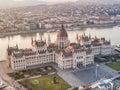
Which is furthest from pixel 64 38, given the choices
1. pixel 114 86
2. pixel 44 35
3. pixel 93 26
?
pixel 93 26

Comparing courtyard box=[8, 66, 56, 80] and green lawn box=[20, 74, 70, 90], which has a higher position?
courtyard box=[8, 66, 56, 80]

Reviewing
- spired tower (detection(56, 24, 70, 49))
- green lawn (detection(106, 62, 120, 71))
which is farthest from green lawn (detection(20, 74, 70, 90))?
green lawn (detection(106, 62, 120, 71))

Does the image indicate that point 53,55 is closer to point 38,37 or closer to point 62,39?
point 62,39

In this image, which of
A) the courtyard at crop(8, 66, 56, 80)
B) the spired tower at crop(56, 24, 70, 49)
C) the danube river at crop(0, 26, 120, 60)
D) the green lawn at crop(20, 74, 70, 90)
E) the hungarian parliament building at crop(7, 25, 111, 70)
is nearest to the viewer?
the green lawn at crop(20, 74, 70, 90)

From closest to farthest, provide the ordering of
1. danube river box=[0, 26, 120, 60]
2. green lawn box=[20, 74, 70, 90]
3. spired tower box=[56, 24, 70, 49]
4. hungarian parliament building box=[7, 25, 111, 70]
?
green lawn box=[20, 74, 70, 90] < hungarian parliament building box=[7, 25, 111, 70] < spired tower box=[56, 24, 70, 49] < danube river box=[0, 26, 120, 60]

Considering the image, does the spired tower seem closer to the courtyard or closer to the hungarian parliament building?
the hungarian parliament building

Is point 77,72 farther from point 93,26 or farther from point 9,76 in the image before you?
point 93,26

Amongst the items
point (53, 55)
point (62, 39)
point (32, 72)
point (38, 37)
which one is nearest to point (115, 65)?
point (62, 39)

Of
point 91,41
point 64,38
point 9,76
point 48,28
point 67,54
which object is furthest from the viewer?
point 48,28

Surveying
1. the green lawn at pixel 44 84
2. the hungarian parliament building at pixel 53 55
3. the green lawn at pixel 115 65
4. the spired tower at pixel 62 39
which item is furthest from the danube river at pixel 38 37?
the green lawn at pixel 115 65
